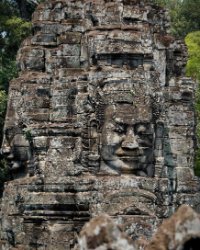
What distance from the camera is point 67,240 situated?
762 inches

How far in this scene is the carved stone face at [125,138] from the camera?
1894 centimetres

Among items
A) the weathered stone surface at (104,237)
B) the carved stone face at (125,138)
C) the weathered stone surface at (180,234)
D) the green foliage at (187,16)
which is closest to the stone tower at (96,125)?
the carved stone face at (125,138)

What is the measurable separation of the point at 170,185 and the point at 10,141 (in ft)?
11.7

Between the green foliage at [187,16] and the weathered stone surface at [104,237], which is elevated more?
the weathered stone surface at [104,237]

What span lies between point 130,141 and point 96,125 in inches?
33.1

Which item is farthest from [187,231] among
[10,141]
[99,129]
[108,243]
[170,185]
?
[10,141]

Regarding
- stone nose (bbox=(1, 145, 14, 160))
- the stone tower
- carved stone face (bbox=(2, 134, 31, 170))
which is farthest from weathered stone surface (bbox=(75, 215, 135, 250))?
stone nose (bbox=(1, 145, 14, 160))

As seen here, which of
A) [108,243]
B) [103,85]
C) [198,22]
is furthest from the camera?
[198,22]

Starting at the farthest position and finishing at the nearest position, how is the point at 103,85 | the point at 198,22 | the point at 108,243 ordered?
the point at 198,22
the point at 103,85
the point at 108,243

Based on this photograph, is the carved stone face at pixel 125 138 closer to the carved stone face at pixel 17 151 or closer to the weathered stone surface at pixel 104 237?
the carved stone face at pixel 17 151

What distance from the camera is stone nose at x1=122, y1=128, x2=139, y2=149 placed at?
1884 cm

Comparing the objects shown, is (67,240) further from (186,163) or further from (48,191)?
(186,163)

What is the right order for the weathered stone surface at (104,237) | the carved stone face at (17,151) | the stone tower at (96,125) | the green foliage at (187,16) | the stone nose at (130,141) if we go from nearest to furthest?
A: the weathered stone surface at (104,237), the stone nose at (130,141), the stone tower at (96,125), the carved stone face at (17,151), the green foliage at (187,16)

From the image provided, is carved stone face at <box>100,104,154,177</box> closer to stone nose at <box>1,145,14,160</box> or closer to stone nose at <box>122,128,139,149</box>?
stone nose at <box>122,128,139,149</box>
